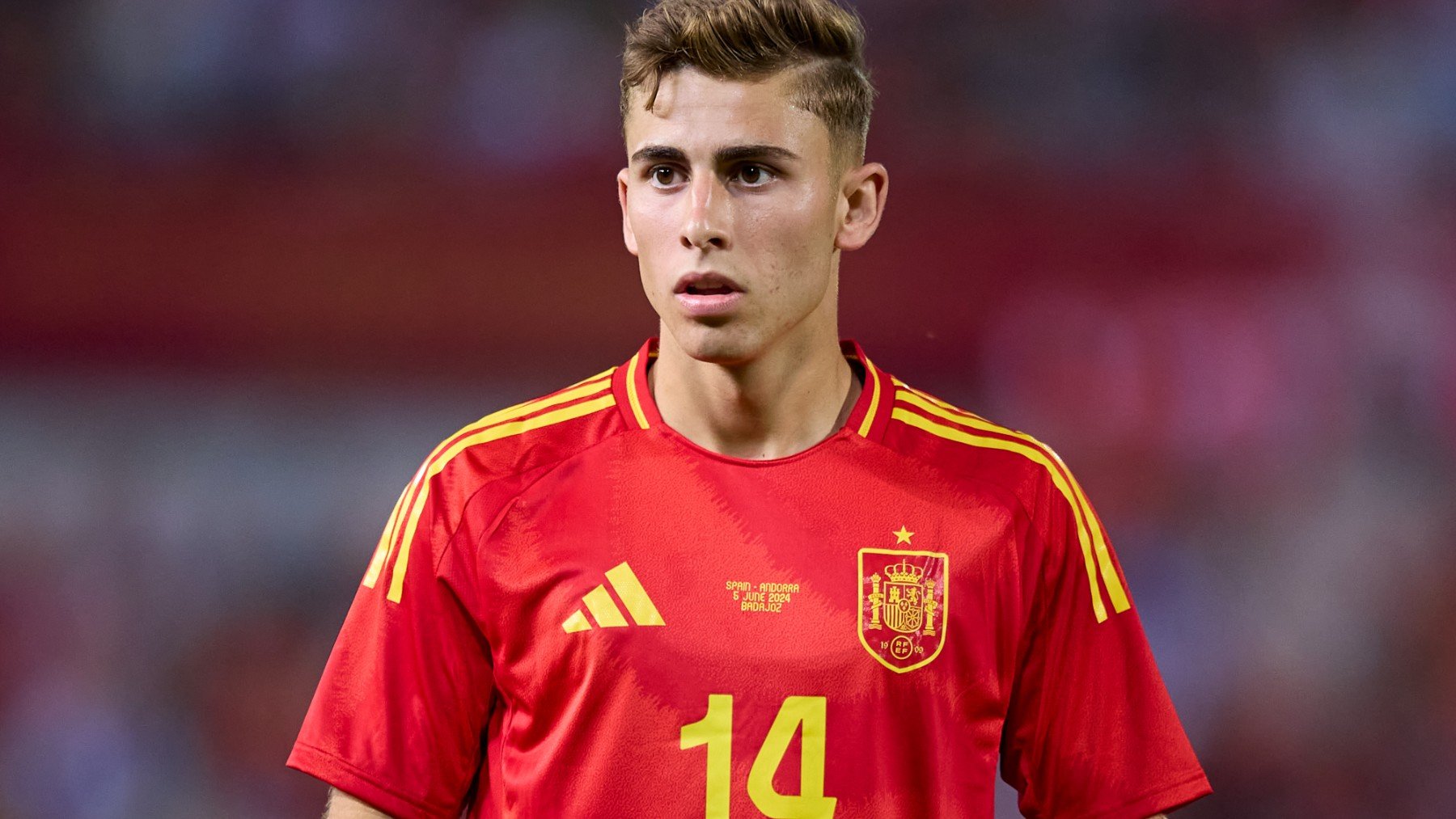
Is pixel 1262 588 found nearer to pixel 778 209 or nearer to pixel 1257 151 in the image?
pixel 1257 151

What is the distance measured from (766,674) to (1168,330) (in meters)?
1.66

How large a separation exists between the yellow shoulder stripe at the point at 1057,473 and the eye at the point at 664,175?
41 cm

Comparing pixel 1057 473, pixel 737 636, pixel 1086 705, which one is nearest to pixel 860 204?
pixel 1057 473

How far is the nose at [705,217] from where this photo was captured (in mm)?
1677

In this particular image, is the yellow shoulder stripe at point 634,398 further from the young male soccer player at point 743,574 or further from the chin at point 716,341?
the chin at point 716,341

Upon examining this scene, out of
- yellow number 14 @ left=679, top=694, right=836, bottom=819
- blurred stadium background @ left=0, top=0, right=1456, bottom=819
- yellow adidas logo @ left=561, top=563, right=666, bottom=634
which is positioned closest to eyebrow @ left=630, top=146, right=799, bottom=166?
yellow adidas logo @ left=561, top=563, right=666, bottom=634

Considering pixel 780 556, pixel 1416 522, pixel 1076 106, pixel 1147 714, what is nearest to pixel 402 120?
pixel 1076 106

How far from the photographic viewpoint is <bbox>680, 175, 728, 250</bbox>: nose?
5.50 feet

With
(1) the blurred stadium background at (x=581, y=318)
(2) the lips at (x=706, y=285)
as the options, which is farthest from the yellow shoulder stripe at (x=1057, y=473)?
(1) the blurred stadium background at (x=581, y=318)

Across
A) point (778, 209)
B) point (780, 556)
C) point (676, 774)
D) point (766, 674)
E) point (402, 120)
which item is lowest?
point (676, 774)

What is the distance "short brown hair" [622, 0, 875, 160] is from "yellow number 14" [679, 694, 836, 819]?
0.66 m

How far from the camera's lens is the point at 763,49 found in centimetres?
172

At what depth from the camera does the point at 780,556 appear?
5.81 ft

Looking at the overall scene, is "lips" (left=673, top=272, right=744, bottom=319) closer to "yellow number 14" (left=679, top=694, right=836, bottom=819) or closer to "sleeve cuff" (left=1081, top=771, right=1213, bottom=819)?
"yellow number 14" (left=679, top=694, right=836, bottom=819)
